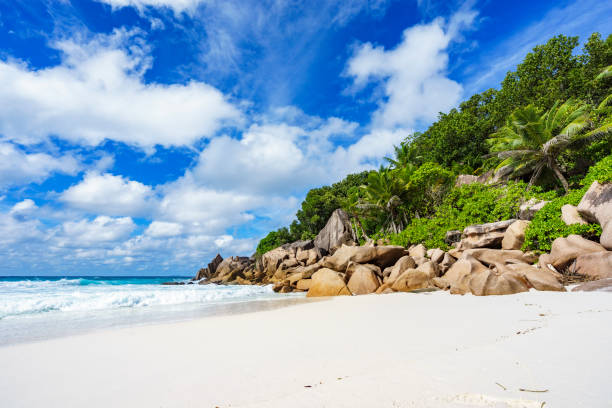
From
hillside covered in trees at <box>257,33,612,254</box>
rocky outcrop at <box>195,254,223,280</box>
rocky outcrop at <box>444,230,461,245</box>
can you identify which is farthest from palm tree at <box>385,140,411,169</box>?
rocky outcrop at <box>195,254,223,280</box>

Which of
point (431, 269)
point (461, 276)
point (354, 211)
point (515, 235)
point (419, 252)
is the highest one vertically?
point (354, 211)

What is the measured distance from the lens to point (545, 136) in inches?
579

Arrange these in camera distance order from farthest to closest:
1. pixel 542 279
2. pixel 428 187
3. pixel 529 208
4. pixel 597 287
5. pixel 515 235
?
1. pixel 428 187
2. pixel 529 208
3. pixel 515 235
4. pixel 542 279
5. pixel 597 287

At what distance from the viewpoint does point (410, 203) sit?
72.9ft

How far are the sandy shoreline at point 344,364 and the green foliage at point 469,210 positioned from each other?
9792 mm

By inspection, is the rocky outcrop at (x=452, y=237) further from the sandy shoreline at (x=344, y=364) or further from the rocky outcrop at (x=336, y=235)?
the rocky outcrop at (x=336, y=235)

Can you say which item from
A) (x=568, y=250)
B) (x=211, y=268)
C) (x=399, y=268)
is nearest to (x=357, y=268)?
(x=399, y=268)

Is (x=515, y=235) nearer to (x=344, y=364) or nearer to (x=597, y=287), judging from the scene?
(x=597, y=287)

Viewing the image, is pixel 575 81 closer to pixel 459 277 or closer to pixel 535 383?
pixel 459 277

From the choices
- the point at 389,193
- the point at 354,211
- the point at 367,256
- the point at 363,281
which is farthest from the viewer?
the point at 354,211

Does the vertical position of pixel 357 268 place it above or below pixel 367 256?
below

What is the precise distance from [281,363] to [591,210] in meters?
9.53

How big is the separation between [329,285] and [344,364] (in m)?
9.06

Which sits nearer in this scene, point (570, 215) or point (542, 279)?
point (542, 279)
